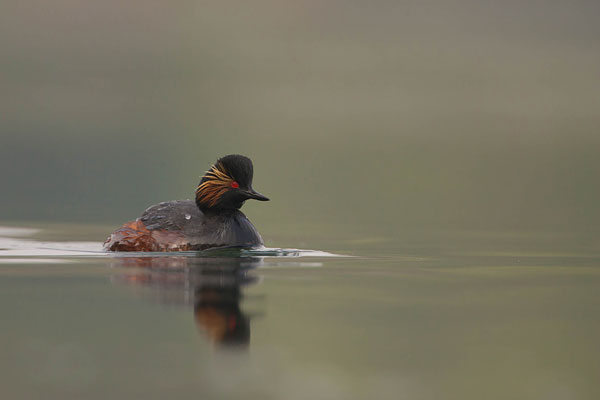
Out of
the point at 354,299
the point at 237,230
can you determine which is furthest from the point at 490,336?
the point at 237,230

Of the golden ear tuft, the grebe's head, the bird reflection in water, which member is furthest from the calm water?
the golden ear tuft

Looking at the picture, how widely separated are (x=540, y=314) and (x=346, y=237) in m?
7.83

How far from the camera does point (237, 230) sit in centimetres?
1342

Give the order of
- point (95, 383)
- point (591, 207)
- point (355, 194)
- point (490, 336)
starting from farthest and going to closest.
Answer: point (355, 194)
point (591, 207)
point (490, 336)
point (95, 383)


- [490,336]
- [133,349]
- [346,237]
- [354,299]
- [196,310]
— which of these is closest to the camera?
[133,349]

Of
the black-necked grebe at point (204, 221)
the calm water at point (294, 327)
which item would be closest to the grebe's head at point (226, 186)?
the black-necked grebe at point (204, 221)

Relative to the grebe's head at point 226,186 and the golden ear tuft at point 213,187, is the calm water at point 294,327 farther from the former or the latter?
the golden ear tuft at point 213,187

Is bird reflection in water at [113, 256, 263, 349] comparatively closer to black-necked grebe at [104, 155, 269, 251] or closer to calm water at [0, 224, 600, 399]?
calm water at [0, 224, 600, 399]

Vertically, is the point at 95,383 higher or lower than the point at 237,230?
lower

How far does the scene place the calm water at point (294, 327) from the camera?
23.0ft

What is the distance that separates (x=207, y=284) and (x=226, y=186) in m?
2.95

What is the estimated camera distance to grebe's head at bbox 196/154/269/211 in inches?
529

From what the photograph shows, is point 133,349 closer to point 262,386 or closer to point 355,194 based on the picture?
point 262,386

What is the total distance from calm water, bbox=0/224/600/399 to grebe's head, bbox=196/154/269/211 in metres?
0.69
